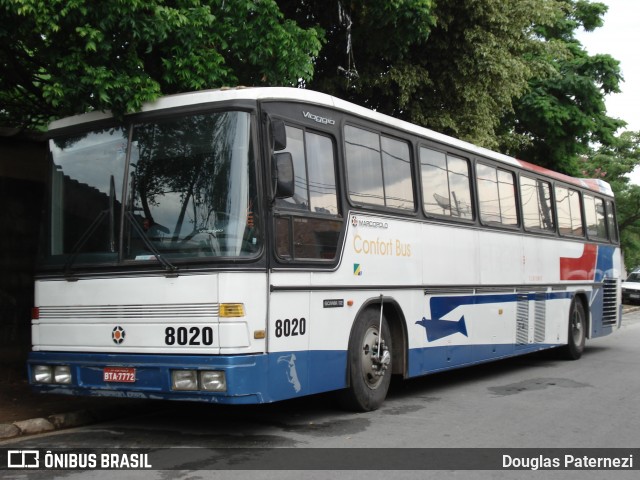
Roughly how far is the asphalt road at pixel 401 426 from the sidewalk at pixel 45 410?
21 cm

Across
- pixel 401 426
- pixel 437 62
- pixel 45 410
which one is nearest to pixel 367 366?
pixel 401 426

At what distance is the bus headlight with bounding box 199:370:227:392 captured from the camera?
643cm

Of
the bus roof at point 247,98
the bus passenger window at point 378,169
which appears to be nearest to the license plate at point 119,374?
the bus roof at point 247,98

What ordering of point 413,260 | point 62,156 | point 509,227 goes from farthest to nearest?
point 509,227
point 413,260
point 62,156

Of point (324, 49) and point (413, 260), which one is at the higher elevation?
point (324, 49)

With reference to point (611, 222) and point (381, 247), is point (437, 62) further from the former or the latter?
point (381, 247)

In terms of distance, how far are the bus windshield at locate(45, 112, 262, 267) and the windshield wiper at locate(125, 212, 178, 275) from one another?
0.01 meters

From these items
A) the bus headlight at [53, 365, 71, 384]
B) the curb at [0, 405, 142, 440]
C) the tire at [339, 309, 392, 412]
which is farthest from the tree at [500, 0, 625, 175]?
the bus headlight at [53, 365, 71, 384]

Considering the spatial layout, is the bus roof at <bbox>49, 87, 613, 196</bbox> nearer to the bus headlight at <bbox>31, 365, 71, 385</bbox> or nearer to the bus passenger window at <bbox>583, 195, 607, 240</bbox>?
the bus headlight at <bbox>31, 365, 71, 385</bbox>

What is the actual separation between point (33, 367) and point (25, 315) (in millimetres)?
3397

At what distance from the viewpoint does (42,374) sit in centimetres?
742

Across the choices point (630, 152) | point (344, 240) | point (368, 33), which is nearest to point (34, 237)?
point (344, 240)

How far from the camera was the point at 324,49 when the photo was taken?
1443 centimetres

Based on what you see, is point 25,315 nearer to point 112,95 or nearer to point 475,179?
point 112,95
